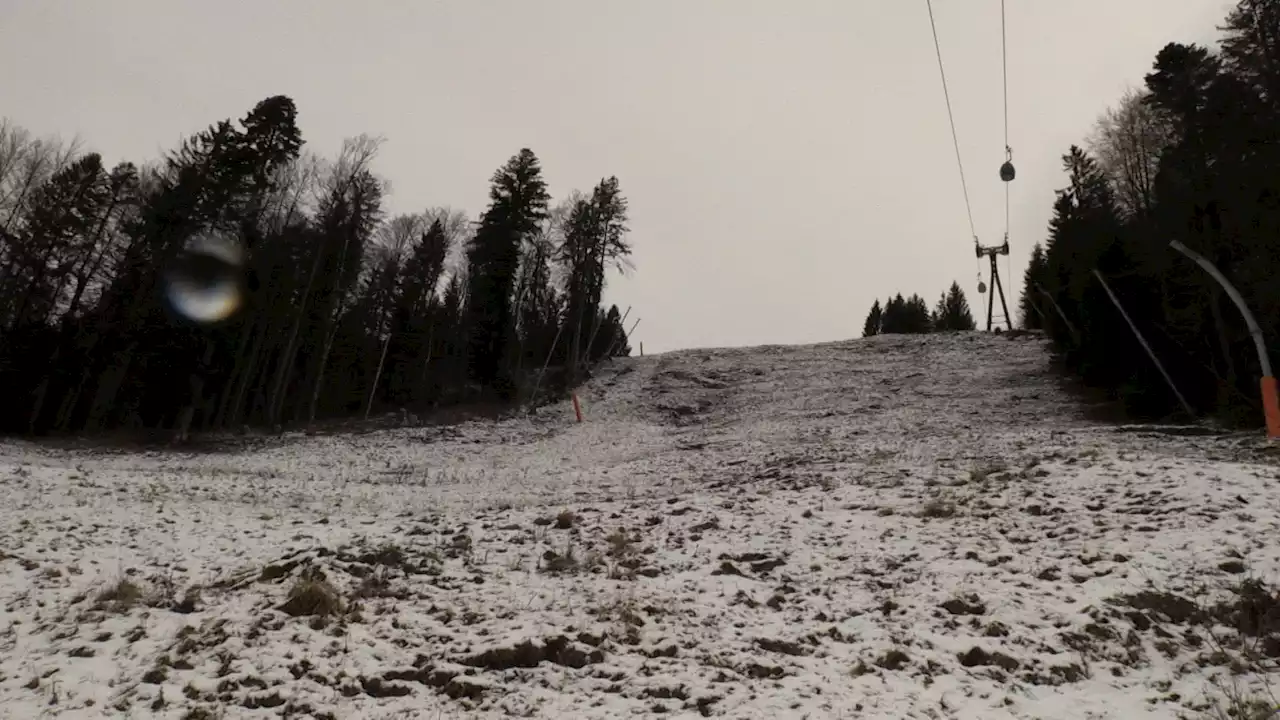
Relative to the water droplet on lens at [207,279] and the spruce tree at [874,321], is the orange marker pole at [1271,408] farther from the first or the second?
the spruce tree at [874,321]

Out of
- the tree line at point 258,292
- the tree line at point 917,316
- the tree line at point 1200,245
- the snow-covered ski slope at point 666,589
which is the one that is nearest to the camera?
the snow-covered ski slope at point 666,589

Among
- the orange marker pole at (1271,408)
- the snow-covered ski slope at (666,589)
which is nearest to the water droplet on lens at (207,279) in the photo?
the snow-covered ski slope at (666,589)

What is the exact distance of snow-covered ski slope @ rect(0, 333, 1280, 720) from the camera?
662 cm

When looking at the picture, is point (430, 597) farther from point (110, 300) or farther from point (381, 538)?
point (110, 300)

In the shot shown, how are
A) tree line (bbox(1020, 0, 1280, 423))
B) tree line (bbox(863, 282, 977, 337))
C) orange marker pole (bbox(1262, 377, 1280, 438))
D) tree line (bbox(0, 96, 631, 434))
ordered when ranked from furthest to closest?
tree line (bbox(863, 282, 977, 337))
tree line (bbox(0, 96, 631, 434))
tree line (bbox(1020, 0, 1280, 423))
orange marker pole (bbox(1262, 377, 1280, 438))

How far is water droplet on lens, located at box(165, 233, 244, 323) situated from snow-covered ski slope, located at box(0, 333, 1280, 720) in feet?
45.3

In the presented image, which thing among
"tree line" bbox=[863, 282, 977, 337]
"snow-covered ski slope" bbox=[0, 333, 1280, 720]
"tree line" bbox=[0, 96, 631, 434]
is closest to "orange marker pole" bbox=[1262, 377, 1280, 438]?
"snow-covered ski slope" bbox=[0, 333, 1280, 720]

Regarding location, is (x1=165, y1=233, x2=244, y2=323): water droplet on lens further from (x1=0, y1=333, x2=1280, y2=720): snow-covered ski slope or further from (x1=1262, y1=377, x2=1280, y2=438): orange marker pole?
(x1=1262, y1=377, x2=1280, y2=438): orange marker pole

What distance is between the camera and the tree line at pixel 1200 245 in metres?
18.9

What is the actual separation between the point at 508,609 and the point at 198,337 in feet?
97.1

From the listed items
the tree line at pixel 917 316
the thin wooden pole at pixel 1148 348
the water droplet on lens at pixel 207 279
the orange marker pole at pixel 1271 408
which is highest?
the tree line at pixel 917 316

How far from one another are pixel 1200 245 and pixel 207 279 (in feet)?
125

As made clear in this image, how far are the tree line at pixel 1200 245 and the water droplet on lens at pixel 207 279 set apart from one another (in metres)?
36.1

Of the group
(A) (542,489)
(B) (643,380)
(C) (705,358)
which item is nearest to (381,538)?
(A) (542,489)
